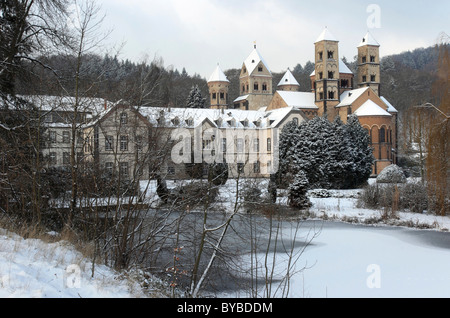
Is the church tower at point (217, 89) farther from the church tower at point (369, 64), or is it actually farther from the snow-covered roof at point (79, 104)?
the snow-covered roof at point (79, 104)

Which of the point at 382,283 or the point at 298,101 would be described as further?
the point at 298,101

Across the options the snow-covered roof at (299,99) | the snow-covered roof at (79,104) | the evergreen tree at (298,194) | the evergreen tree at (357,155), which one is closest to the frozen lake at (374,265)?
the evergreen tree at (298,194)

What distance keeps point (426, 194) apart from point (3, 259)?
2182cm

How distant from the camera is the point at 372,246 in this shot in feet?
49.7

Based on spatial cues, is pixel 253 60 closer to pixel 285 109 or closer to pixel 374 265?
pixel 285 109

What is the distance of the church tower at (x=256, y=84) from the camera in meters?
67.2

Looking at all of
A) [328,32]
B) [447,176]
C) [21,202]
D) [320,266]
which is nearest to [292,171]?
[447,176]

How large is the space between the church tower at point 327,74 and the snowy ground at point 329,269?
3721 cm

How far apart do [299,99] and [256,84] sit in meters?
12.0

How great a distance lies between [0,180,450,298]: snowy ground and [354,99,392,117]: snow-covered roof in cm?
3156

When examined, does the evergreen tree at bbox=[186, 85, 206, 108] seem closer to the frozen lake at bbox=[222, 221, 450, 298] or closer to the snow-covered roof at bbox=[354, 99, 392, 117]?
the snow-covered roof at bbox=[354, 99, 392, 117]

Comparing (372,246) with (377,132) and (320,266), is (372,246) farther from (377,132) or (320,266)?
(377,132)

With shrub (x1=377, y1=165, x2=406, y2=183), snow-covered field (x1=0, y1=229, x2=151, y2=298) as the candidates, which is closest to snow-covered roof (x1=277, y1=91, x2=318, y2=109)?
shrub (x1=377, y1=165, x2=406, y2=183)

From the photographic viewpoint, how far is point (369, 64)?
60.3m
